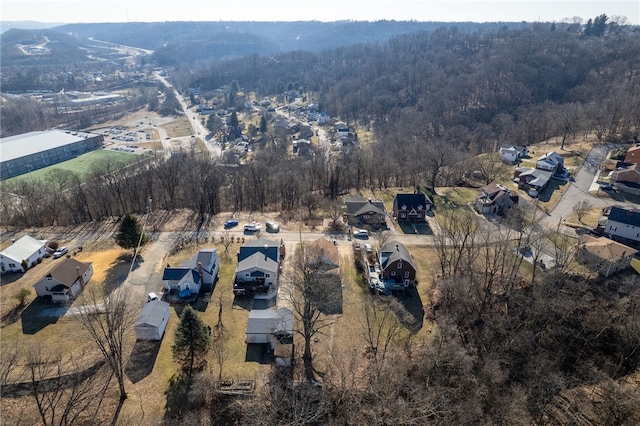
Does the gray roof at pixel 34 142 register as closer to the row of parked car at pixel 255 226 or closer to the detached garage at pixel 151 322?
the row of parked car at pixel 255 226

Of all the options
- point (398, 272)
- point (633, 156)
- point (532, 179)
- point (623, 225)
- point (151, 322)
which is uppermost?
point (633, 156)

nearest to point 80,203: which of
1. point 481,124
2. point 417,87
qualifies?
point 481,124

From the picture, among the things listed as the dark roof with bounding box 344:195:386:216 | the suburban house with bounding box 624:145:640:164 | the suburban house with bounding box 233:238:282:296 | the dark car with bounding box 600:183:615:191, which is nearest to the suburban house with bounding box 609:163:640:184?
the dark car with bounding box 600:183:615:191

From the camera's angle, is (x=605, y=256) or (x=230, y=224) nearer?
(x=605, y=256)

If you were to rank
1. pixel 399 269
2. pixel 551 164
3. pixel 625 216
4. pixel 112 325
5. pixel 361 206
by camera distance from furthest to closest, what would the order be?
1. pixel 551 164
2. pixel 361 206
3. pixel 625 216
4. pixel 399 269
5. pixel 112 325

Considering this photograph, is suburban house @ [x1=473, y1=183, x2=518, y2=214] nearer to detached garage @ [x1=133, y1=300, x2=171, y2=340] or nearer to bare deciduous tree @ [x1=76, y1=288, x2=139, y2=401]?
detached garage @ [x1=133, y1=300, x2=171, y2=340]

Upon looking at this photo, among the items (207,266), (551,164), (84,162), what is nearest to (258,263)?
(207,266)

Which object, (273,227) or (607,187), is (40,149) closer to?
(273,227)
